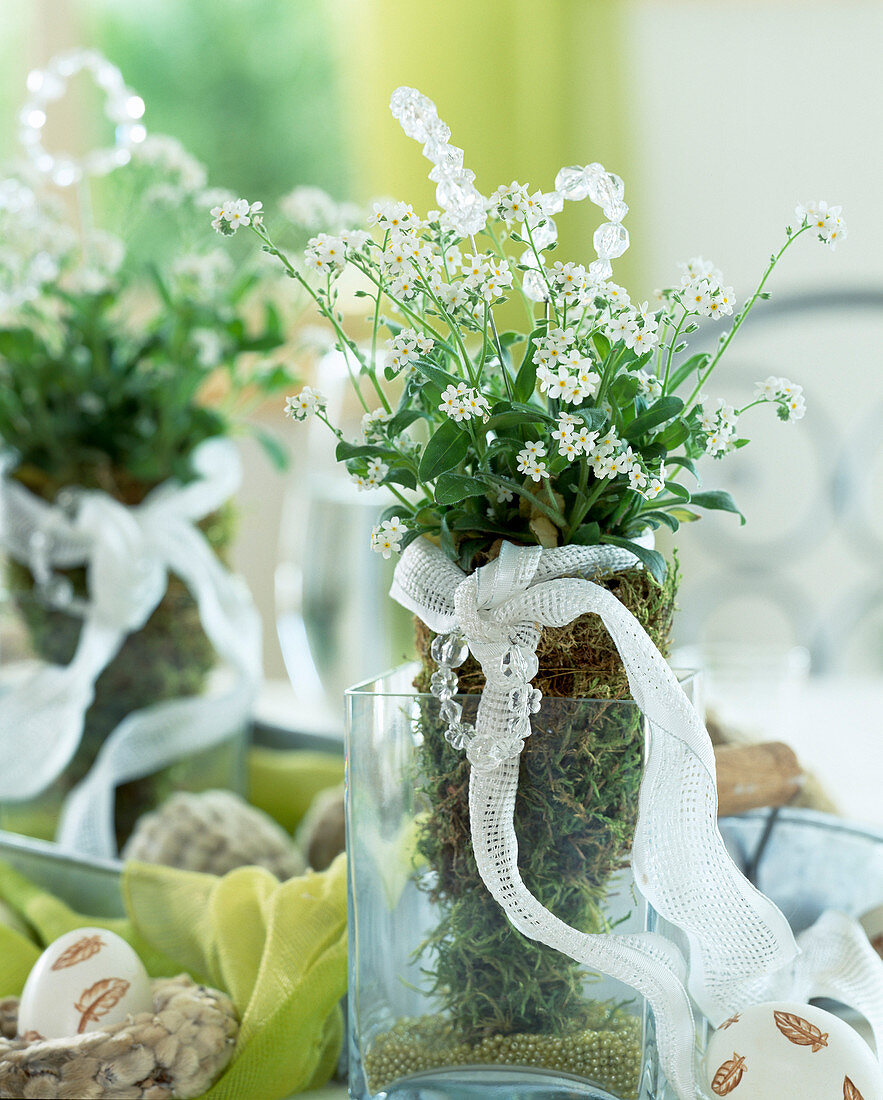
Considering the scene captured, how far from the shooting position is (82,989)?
1.48ft

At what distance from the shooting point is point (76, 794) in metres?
0.75

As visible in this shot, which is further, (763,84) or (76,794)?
(763,84)

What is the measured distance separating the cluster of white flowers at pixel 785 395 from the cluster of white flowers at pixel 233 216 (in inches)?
7.6

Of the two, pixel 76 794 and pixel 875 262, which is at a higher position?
pixel 875 262

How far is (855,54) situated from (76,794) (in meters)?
1.64

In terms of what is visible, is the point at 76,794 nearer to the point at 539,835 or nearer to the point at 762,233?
the point at 539,835

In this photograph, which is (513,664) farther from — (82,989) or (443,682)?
(82,989)

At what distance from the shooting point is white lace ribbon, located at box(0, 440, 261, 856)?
2.46ft

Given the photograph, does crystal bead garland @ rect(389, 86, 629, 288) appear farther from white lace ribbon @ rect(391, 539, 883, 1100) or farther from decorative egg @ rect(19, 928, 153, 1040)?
decorative egg @ rect(19, 928, 153, 1040)

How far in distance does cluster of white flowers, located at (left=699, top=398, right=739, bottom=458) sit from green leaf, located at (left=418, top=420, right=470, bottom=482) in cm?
9

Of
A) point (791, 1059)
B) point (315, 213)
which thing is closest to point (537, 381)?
point (791, 1059)

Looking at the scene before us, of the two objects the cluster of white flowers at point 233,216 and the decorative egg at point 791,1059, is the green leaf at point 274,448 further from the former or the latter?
the decorative egg at point 791,1059

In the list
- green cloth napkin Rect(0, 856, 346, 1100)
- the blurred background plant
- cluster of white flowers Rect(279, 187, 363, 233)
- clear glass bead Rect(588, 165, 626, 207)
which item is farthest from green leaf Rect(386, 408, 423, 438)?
the blurred background plant

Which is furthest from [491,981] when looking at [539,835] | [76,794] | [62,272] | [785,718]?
[62,272]
